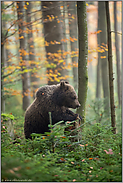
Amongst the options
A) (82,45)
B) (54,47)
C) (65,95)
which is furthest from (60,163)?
(54,47)

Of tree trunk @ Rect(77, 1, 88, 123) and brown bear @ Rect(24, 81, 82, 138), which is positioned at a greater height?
tree trunk @ Rect(77, 1, 88, 123)

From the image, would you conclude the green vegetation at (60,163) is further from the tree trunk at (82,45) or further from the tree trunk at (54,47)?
the tree trunk at (54,47)

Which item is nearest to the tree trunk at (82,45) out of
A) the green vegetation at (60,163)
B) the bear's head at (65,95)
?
the bear's head at (65,95)

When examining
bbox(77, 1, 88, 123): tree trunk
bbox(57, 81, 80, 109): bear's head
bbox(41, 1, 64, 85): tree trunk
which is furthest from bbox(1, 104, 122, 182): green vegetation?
bbox(41, 1, 64, 85): tree trunk

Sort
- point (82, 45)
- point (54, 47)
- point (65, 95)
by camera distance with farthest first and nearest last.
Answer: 1. point (54, 47)
2. point (65, 95)
3. point (82, 45)

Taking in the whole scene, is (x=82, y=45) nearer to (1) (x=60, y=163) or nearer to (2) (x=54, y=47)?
(1) (x=60, y=163)

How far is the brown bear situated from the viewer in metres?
5.34

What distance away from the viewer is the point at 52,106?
5.45 meters

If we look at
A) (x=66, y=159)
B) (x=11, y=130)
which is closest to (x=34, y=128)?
(x=11, y=130)

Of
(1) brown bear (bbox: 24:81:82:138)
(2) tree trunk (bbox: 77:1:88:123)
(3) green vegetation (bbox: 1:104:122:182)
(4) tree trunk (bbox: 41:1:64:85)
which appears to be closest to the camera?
(3) green vegetation (bbox: 1:104:122:182)

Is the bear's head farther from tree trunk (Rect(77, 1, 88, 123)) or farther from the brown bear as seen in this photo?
tree trunk (Rect(77, 1, 88, 123))

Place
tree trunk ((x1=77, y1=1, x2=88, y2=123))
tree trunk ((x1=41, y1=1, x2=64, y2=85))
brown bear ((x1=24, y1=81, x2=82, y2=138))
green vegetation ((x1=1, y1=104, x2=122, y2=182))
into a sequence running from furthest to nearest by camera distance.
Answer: tree trunk ((x1=41, y1=1, x2=64, y2=85)), brown bear ((x1=24, y1=81, x2=82, y2=138)), tree trunk ((x1=77, y1=1, x2=88, y2=123)), green vegetation ((x1=1, y1=104, x2=122, y2=182))

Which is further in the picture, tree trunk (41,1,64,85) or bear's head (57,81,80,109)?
tree trunk (41,1,64,85)

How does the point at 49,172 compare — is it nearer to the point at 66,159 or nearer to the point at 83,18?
the point at 66,159
